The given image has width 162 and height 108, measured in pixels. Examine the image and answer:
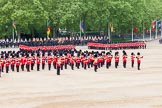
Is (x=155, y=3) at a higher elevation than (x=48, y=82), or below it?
higher

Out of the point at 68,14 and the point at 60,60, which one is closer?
the point at 60,60

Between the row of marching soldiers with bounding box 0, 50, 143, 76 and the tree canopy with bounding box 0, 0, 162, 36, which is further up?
the tree canopy with bounding box 0, 0, 162, 36

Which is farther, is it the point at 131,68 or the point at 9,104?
the point at 131,68

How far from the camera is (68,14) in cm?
6588

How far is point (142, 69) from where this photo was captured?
33031 millimetres

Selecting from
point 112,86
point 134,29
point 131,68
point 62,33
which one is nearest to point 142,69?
point 131,68

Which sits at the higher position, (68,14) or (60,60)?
(68,14)

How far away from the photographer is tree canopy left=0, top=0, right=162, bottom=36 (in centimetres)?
6500

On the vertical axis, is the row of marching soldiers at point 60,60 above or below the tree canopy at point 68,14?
below

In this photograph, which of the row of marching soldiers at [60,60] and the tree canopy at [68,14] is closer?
the row of marching soldiers at [60,60]

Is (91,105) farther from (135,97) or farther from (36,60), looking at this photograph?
(36,60)

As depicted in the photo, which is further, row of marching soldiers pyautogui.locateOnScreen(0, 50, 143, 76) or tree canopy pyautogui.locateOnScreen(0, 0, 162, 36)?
tree canopy pyautogui.locateOnScreen(0, 0, 162, 36)

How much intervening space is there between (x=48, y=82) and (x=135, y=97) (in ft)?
21.9

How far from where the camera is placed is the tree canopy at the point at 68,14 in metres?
65.0
